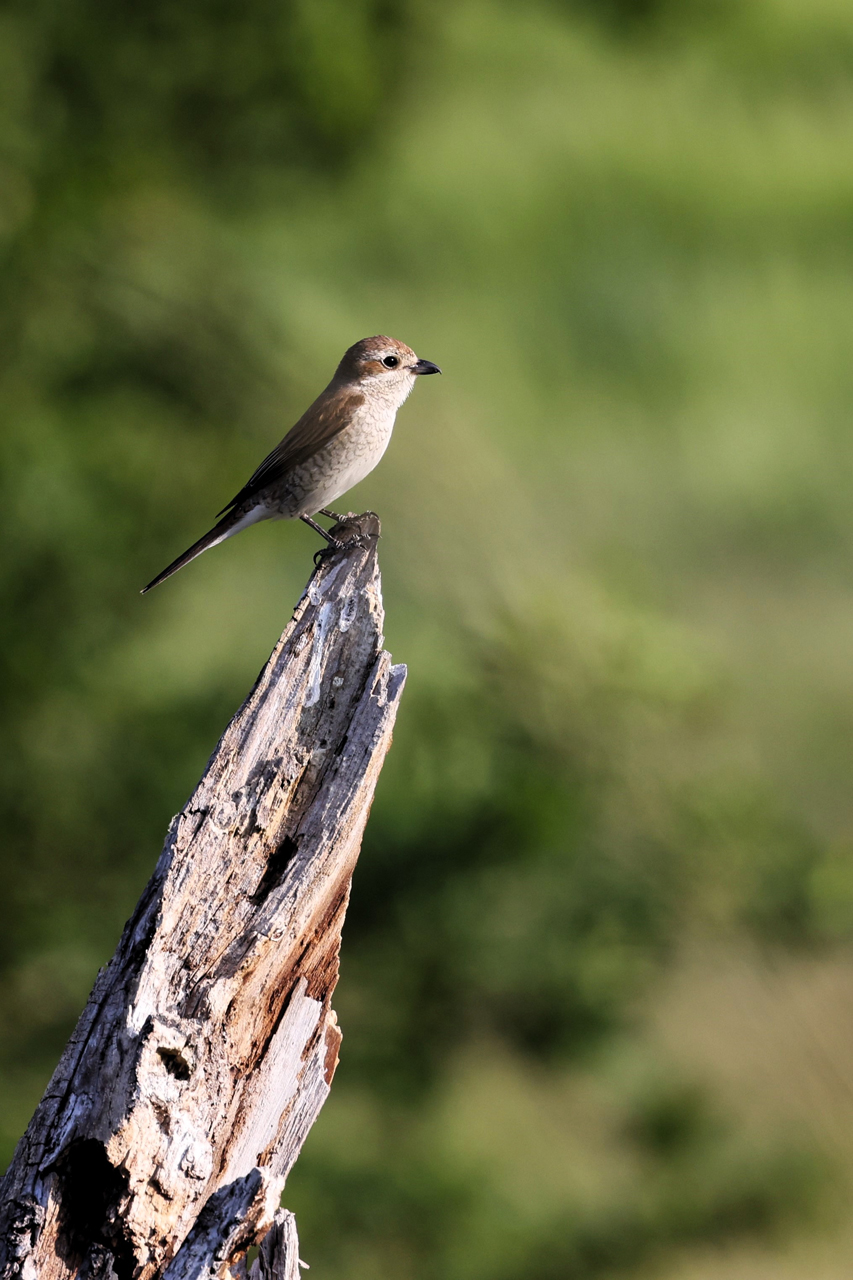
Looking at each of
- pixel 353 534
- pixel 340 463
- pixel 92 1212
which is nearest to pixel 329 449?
pixel 340 463

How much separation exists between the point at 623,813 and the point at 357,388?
1.48 m

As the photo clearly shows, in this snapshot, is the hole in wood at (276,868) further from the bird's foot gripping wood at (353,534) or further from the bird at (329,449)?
the bird at (329,449)

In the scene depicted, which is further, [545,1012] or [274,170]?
[274,170]

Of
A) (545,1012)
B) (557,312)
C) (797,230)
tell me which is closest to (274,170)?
(557,312)

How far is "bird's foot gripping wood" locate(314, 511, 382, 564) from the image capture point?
2.16m

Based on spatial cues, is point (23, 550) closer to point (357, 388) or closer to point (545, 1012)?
point (357, 388)

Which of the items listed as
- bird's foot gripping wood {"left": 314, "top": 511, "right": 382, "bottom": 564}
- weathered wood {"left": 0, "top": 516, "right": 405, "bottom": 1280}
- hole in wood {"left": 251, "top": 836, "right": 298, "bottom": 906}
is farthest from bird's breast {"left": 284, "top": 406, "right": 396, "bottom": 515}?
hole in wood {"left": 251, "top": 836, "right": 298, "bottom": 906}

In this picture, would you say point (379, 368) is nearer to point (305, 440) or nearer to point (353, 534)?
point (305, 440)

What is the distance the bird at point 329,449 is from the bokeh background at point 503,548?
0.31 metres

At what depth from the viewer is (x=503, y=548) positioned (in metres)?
3.17

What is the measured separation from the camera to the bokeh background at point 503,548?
4117 millimetres

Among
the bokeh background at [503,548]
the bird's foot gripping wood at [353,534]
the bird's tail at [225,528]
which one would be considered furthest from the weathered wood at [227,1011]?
the bokeh background at [503,548]

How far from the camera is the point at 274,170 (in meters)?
5.44

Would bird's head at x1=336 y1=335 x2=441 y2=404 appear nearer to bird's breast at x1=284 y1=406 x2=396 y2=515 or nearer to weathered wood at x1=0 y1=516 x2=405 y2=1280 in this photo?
bird's breast at x1=284 y1=406 x2=396 y2=515
